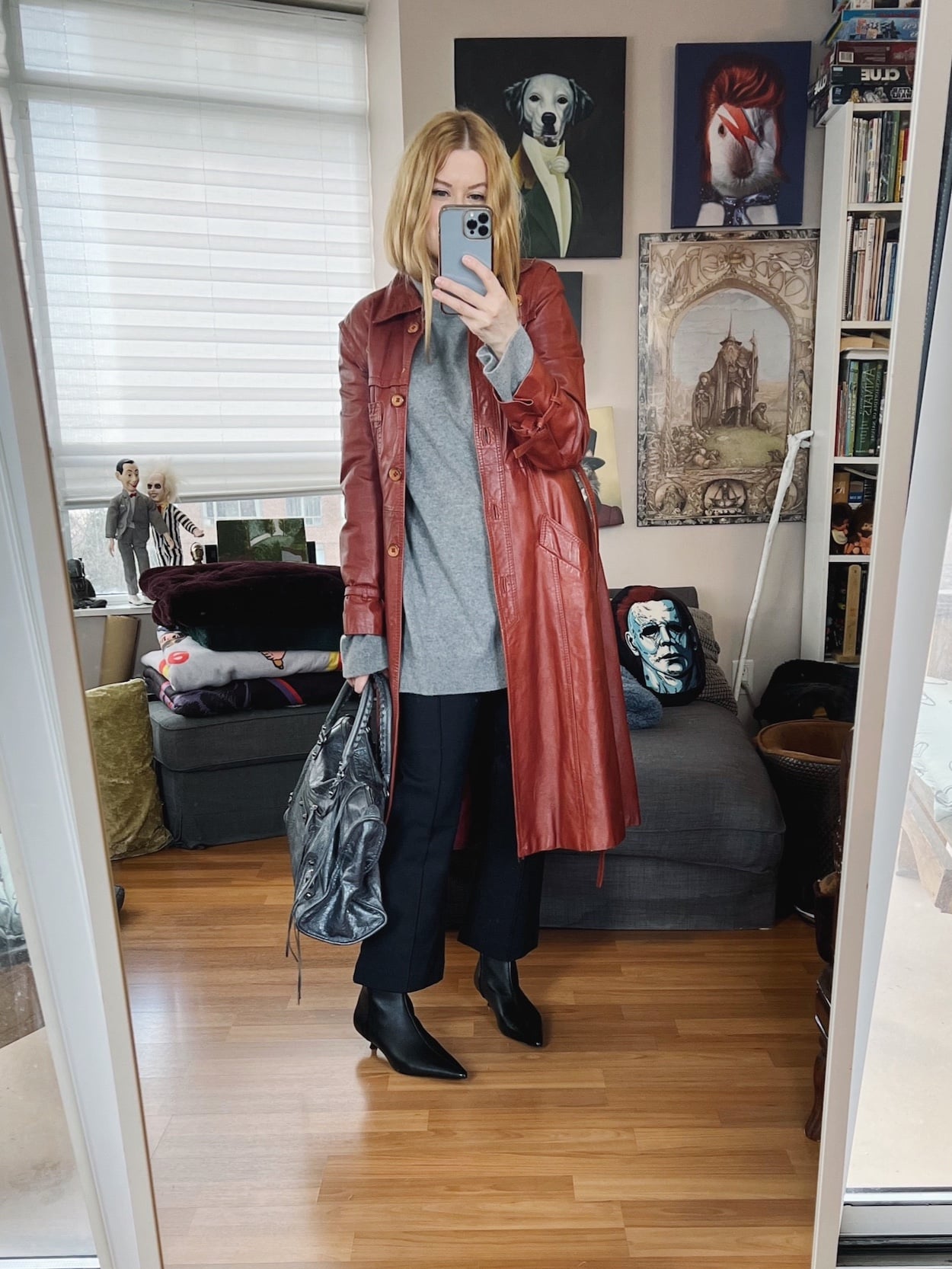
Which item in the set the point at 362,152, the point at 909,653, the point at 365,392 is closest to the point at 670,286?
the point at 362,152

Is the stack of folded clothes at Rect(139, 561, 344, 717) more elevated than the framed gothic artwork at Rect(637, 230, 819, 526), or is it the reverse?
the framed gothic artwork at Rect(637, 230, 819, 526)

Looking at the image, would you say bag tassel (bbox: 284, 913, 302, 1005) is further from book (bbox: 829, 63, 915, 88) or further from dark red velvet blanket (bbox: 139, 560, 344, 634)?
book (bbox: 829, 63, 915, 88)

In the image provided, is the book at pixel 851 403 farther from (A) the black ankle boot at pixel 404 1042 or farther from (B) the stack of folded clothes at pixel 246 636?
(A) the black ankle boot at pixel 404 1042

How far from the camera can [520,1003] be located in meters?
1.51

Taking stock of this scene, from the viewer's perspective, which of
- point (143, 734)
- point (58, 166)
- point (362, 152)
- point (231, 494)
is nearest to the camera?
point (58, 166)

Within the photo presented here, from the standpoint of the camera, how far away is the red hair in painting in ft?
5.08

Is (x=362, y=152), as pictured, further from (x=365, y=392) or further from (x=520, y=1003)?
(x=520, y=1003)

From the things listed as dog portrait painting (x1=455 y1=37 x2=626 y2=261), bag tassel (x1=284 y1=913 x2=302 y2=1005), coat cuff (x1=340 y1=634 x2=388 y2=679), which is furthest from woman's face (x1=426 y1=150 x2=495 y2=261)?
bag tassel (x1=284 y1=913 x2=302 y2=1005)

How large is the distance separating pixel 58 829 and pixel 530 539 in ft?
2.17

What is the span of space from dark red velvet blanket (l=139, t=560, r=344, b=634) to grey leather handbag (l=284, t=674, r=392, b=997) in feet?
3.04

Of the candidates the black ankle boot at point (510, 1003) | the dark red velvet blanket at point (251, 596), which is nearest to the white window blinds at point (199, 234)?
the dark red velvet blanket at point (251, 596)

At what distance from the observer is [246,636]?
7.44 ft

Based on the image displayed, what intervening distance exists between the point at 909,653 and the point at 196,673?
1694 mm

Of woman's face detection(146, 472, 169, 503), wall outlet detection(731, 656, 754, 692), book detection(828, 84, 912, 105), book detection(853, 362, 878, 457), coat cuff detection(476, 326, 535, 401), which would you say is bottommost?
wall outlet detection(731, 656, 754, 692)
